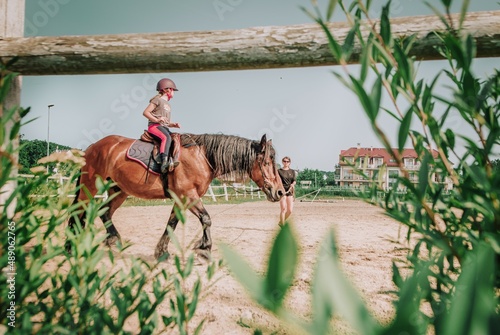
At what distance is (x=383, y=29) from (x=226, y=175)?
5.09 metres

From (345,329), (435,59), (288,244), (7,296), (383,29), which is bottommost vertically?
(345,329)

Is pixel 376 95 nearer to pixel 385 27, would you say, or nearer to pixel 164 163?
pixel 385 27

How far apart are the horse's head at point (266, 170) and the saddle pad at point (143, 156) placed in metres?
1.65

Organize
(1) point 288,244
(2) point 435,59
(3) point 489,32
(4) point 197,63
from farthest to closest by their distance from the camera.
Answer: (4) point 197,63
(2) point 435,59
(3) point 489,32
(1) point 288,244

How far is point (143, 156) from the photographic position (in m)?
5.41

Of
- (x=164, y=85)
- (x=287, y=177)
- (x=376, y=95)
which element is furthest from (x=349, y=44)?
(x=287, y=177)

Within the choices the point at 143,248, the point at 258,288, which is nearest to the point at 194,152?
the point at 143,248

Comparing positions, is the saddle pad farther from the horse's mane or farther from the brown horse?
the horse's mane

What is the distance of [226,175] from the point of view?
18.5 feet

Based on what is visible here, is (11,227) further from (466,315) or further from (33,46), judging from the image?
(33,46)

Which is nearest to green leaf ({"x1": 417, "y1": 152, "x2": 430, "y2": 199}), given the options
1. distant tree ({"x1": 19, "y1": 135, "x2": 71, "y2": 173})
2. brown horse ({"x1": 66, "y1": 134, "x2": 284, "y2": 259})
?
distant tree ({"x1": 19, "y1": 135, "x2": 71, "y2": 173})

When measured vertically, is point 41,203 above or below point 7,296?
above

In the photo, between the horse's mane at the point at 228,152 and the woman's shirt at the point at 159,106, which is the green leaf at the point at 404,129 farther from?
the woman's shirt at the point at 159,106

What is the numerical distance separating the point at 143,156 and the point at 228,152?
139 cm
